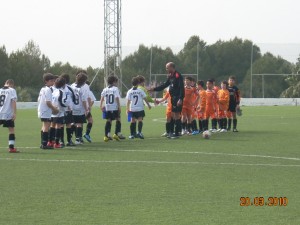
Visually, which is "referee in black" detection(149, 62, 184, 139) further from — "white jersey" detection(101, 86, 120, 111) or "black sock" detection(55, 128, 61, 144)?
"black sock" detection(55, 128, 61, 144)

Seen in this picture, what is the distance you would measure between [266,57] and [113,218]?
193ft

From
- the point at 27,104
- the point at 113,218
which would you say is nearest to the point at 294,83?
the point at 27,104

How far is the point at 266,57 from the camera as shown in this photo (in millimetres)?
66812

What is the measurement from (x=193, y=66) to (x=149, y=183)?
2405 inches

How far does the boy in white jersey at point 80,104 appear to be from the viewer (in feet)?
67.7

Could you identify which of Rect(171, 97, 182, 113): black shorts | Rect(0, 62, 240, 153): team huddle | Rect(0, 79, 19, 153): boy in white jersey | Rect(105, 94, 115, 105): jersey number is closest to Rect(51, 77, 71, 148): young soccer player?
Rect(0, 62, 240, 153): team huddle

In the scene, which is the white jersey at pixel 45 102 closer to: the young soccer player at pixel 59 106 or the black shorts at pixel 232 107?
the young soccer player at pixel 59 106

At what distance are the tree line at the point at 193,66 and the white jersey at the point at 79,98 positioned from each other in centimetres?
4333

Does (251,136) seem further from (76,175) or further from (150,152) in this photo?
(76,175)
